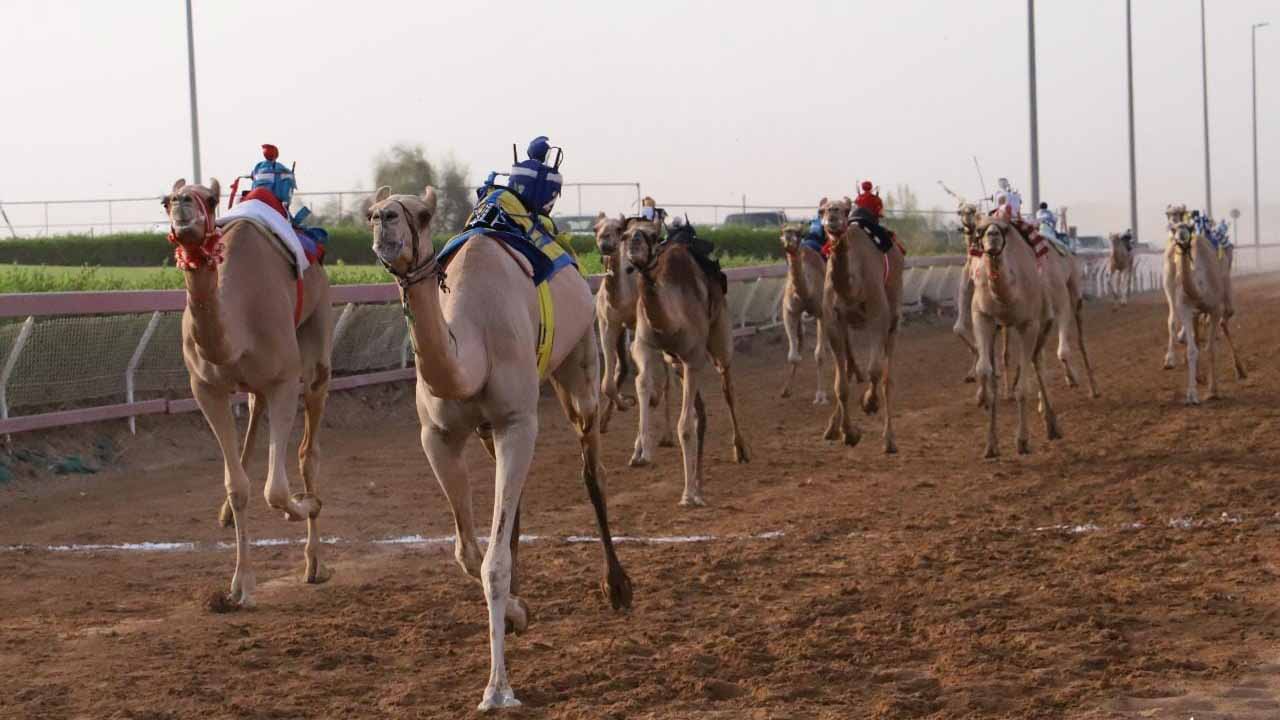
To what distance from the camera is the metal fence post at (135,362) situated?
14.7 meters

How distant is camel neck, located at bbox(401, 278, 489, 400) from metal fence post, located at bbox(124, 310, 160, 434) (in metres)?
8.86

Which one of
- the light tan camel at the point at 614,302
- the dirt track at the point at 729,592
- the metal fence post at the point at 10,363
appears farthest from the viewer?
the metal fence post at the point at 10,363

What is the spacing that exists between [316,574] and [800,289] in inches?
354

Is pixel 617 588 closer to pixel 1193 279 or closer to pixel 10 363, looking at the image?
pixel 10 363

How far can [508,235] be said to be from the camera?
7.81m

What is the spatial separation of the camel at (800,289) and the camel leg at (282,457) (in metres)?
8.38

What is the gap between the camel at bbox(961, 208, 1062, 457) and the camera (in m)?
14.5

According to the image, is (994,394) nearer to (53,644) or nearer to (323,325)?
(323,325)

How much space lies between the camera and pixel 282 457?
8594mm

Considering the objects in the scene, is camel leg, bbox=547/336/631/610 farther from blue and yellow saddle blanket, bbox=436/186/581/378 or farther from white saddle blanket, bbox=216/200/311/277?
white saddle blanket, bbox=216/200/311/277

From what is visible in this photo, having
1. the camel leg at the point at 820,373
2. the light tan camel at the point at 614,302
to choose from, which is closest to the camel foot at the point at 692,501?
the light tan camel at the point at 614,302

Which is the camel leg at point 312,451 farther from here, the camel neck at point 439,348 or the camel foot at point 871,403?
the camel foot at point 871,403

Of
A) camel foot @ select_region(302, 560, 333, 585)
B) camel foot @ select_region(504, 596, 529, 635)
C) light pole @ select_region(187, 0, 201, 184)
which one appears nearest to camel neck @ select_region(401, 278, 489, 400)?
camel foot @ select_region(504, 596, 529, 635)

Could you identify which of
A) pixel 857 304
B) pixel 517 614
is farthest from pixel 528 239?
pixel 857 304
